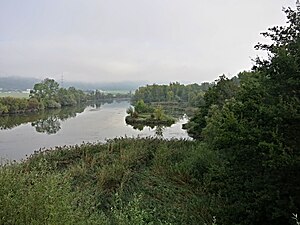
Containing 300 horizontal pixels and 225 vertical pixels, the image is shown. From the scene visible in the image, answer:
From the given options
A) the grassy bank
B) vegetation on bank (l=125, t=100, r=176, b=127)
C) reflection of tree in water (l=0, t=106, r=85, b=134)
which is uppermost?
the grassy bank

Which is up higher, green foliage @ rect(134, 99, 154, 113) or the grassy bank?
the grassy bank

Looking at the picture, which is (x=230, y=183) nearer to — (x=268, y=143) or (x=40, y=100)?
(x=268, y=143)

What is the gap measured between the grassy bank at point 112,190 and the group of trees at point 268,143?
3.24ft

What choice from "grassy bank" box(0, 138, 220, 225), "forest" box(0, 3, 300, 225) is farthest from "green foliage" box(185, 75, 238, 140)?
"forest" box(0, 3, 300, 225)

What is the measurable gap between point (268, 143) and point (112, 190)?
4652 mm

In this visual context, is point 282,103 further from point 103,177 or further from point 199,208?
point 103,177

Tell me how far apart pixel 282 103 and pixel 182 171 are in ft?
17.0

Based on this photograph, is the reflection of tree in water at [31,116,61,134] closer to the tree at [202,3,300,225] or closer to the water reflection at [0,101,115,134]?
the water reflection at [0,101,115,134]

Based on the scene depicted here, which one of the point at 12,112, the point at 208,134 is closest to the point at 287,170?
the point at 208,134

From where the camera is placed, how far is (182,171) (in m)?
10.2

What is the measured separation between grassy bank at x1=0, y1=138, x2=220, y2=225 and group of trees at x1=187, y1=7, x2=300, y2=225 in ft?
3.24

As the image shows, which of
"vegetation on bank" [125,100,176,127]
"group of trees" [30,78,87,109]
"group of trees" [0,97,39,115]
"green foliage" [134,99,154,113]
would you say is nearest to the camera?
"vegetation on bank" [125,100,176,127]

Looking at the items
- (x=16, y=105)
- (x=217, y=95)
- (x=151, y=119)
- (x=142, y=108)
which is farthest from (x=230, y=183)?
(x=16, y=105)

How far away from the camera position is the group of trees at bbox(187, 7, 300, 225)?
215 inches
